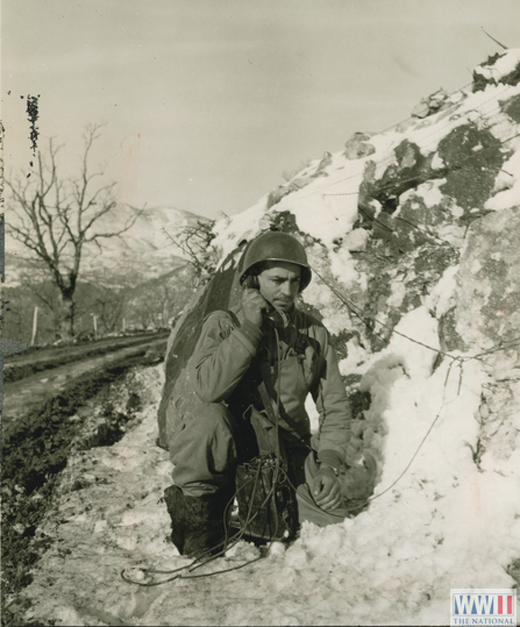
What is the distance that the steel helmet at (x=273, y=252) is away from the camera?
3.68 metres

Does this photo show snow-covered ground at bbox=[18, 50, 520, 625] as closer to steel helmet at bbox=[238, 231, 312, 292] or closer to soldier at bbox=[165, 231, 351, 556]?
soldier at bbox=[165, 231, 351, 556]

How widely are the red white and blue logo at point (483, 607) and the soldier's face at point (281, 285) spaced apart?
1.99 metres

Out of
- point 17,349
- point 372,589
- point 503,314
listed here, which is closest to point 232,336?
point 372,589

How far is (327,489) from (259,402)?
732 millimetres

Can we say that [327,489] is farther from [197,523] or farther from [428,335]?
[428,335]

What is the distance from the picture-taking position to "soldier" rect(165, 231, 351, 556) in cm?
321

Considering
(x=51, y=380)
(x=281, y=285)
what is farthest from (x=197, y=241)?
(x=281, y=285)

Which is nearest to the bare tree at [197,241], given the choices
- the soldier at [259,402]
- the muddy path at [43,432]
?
the muddy path at [43,432]

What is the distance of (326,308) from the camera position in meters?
6.55

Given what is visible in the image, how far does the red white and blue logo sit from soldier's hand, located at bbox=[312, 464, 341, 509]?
36.5 inches

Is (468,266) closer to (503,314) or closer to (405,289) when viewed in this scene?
(503,314)

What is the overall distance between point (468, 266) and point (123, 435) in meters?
4.57

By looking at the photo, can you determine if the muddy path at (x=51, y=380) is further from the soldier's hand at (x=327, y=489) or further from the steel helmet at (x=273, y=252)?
the soldier's hand at (x=327, y=489)

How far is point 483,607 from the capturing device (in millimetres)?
2543
